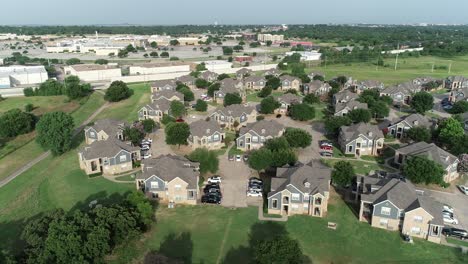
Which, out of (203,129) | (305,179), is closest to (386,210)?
(305,179)

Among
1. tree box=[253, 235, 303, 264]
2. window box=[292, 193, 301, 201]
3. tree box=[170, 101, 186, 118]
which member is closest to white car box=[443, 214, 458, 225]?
window box=[292, 193, 301, 201]

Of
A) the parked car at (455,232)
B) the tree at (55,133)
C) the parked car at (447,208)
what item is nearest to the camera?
the parked car at (455,232)

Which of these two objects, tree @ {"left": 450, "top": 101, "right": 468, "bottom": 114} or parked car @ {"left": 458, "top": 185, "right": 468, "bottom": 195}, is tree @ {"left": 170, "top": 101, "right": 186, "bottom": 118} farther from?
tree @ {"left": 450, "top": 101, "right": 468, "bottom": 114}

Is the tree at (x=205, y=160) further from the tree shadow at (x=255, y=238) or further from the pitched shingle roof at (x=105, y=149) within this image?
the tree shadow at (x=255, y=238)

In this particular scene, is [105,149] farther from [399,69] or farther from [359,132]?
[399,69]

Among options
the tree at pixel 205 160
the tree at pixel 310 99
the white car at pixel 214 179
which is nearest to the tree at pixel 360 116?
the tree at pixel 310 99
